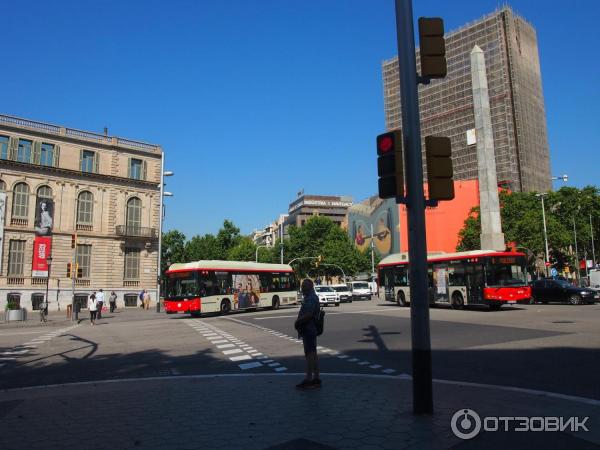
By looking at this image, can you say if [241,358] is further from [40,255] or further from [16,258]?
[16,258]

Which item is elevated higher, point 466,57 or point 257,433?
point 466,57

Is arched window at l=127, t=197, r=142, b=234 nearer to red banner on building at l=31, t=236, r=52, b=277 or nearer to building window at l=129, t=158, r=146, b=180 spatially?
building window at l=129, t=158, r=146, b=180

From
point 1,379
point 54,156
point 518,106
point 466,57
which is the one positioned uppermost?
point 466,57

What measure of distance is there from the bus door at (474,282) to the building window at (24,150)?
4011 cm

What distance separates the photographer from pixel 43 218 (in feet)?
144

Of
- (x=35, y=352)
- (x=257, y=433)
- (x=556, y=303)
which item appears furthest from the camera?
(x=556, y=303)

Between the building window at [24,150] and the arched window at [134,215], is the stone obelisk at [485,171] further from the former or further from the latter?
the building window at [24,150]

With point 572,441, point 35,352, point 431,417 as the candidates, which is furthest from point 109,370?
point 572,441

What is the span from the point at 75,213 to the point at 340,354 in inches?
1655

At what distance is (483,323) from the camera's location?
17984 mm

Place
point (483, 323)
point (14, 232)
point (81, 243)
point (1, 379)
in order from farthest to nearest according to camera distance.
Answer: point (81, 243) → point (14, 232) → point (483, 323) → point (1, 379)

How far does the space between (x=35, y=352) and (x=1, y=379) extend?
4.27 m

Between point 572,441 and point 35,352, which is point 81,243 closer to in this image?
point 35,352

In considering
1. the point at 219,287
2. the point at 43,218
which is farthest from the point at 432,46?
the point at 43,218
